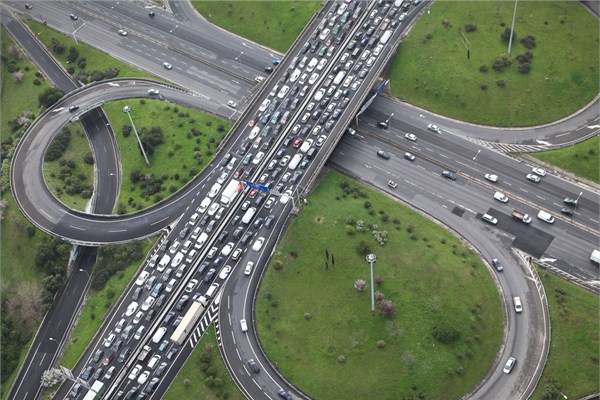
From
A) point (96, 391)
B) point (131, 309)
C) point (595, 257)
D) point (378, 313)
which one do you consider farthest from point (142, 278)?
point (595, 257)

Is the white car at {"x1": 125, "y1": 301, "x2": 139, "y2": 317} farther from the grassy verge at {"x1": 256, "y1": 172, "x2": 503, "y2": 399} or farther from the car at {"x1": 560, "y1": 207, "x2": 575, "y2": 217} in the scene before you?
the car at {"x1": 560, "y1": 207, "x2": 575, "y2": 217}

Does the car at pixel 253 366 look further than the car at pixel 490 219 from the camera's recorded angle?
No

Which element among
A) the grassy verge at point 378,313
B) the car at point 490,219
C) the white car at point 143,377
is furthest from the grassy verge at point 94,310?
the car at point 490,219

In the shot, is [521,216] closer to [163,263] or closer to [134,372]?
[163,263]

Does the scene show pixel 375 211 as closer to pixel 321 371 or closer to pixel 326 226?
pixel 326 226

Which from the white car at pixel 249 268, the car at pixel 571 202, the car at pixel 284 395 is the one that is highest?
the car at pixel 571 202

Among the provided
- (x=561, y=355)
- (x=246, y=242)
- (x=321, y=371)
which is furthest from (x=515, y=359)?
(x=246, y=242)

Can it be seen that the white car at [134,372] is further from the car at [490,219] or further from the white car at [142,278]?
the car at [490,219]
